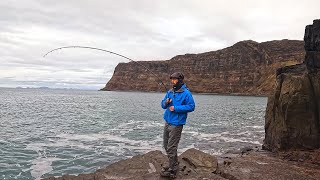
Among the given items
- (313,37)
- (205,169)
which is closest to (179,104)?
(205,169)

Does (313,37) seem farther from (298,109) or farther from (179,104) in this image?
(179,104)

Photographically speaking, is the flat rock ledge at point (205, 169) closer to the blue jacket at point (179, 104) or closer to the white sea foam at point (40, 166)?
the blue jacket at point (179, 104)

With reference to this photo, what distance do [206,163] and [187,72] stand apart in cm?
18722

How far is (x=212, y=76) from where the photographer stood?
188m

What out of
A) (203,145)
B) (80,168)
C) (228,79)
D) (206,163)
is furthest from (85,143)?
(228,79)

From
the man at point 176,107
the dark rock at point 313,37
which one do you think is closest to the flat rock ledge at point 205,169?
the man at point 176,107

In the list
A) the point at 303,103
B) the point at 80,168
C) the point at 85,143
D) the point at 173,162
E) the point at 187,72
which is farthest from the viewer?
the point at 187,72

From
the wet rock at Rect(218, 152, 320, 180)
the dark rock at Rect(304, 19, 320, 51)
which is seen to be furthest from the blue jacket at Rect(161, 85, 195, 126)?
the dark rock at Rect(304, 19, 320, 51)

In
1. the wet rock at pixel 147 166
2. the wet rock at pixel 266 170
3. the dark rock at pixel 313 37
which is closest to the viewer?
the wet rock at pixel 266 170

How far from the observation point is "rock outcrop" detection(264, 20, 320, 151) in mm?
15977

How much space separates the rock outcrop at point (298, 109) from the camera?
16.0 m

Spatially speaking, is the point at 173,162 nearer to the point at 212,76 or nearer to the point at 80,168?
the point at 80,168

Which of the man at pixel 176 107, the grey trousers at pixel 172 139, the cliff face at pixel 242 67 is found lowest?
the grey trousers at pixel 172 139

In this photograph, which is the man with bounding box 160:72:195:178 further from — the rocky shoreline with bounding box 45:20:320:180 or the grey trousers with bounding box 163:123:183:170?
the rocky shoreline with bounding box 45:20:320:180
